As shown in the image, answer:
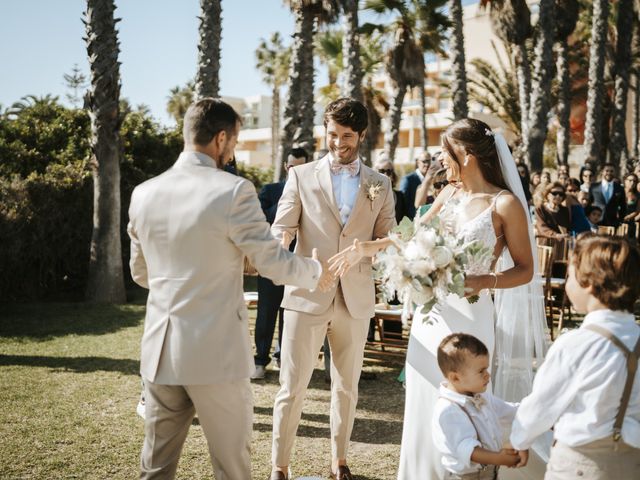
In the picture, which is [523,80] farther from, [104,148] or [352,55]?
[104,148]

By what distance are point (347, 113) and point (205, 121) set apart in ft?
4.68

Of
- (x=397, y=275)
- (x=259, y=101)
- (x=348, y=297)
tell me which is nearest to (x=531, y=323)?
(x=348, y=297)

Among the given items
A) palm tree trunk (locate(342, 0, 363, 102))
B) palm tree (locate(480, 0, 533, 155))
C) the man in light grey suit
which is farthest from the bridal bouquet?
palm tree (locate(480, 0, 533, 155))

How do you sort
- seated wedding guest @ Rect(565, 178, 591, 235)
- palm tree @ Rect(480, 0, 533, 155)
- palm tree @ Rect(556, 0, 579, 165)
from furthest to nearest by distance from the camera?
palm tree @ Rect(556, 0, 579, 165) < palm tree @ Rect(480, 0, 533, 155) < seated wedding guest @ Rect(565, 178, 591, 235)

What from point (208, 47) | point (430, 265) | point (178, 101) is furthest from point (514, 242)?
point (178, 101)

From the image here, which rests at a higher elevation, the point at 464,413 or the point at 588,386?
the point at 588,386

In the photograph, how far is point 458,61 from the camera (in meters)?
19.4

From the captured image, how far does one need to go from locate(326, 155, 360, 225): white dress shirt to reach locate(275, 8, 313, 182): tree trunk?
10.5 meters

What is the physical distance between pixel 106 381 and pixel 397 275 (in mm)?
4574


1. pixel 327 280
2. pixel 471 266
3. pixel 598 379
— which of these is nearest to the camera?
pixel 598 379

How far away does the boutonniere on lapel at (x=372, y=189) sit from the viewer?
14.4 feet

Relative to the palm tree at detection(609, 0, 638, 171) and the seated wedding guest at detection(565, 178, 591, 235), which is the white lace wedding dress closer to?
the seated wedding guest at detection(565, 178, 591, 235)

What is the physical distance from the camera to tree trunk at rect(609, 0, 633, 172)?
21375 mm

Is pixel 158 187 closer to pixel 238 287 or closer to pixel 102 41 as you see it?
pixel 238 287
